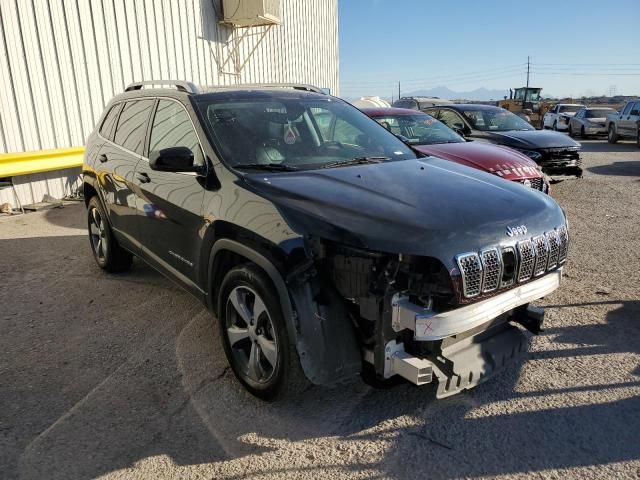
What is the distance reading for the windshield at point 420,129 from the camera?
799 cm

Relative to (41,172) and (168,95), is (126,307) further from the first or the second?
(41,172)

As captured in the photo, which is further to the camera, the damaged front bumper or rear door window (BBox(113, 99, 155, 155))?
rear door window (BBox(113, 99, 155, 155))

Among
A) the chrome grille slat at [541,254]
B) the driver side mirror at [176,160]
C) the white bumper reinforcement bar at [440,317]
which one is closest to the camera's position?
the white bumper reinforcement bar at [440,317]

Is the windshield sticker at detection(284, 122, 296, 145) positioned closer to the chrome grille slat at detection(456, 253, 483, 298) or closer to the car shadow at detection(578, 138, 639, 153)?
the chrome grille slat at detection(456, 253, 483, 298)

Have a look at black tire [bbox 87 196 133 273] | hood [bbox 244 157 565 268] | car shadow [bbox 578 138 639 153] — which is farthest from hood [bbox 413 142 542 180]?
car shadow [bbox 578 138 639 153]

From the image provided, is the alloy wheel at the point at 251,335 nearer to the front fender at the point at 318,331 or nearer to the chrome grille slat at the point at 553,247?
the front fender at the point at 318,331

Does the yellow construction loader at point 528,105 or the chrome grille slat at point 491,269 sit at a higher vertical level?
the chrome grille slat at point 491,269

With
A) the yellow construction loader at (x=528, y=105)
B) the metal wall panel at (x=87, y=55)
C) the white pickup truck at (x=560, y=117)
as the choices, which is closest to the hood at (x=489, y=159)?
the metal wall panel at (x=87, y=55)

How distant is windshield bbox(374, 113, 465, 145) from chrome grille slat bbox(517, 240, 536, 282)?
5177 mm

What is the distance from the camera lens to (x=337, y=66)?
911 inches

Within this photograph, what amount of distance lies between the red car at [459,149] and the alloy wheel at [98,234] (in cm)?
339

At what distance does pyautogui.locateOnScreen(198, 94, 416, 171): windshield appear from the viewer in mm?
3502

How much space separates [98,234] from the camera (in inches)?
220

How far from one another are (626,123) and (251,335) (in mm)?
21609
